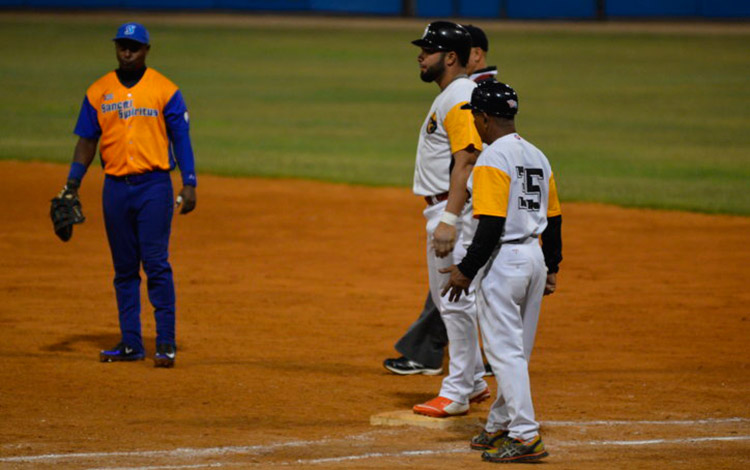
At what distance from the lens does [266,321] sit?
9461 mm

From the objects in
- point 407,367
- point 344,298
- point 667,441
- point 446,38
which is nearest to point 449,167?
point 446,38

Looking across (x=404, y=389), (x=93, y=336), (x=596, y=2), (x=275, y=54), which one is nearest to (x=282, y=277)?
(x=93, y=336)

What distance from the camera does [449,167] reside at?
681 centimetres

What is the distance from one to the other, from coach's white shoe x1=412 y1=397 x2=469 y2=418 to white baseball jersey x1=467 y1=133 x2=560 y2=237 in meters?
1.31

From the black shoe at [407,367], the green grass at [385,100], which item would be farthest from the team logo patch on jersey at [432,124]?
the green grass at [385,100]

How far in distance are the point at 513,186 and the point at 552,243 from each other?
478mm

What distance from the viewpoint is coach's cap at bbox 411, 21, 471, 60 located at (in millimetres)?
6691

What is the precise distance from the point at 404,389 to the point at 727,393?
6.33ft

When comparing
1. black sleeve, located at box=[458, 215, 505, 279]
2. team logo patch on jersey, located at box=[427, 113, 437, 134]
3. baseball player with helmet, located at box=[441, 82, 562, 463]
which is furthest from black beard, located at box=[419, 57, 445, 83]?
black sleeve, located at box=[458, 215, 505, 279]

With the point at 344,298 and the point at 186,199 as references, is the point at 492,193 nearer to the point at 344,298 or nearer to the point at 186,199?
the point at 186,199

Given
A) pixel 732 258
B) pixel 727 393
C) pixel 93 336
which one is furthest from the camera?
pixel 732 258

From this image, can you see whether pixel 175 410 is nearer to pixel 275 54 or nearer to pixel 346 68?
pixel 346 68

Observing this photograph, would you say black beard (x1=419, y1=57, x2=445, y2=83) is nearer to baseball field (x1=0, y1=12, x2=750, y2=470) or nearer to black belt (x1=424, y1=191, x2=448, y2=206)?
black belt (x1=424, y1=191, x2=448, y2=206)

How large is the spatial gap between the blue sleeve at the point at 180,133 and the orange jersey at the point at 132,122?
0.04 metres
